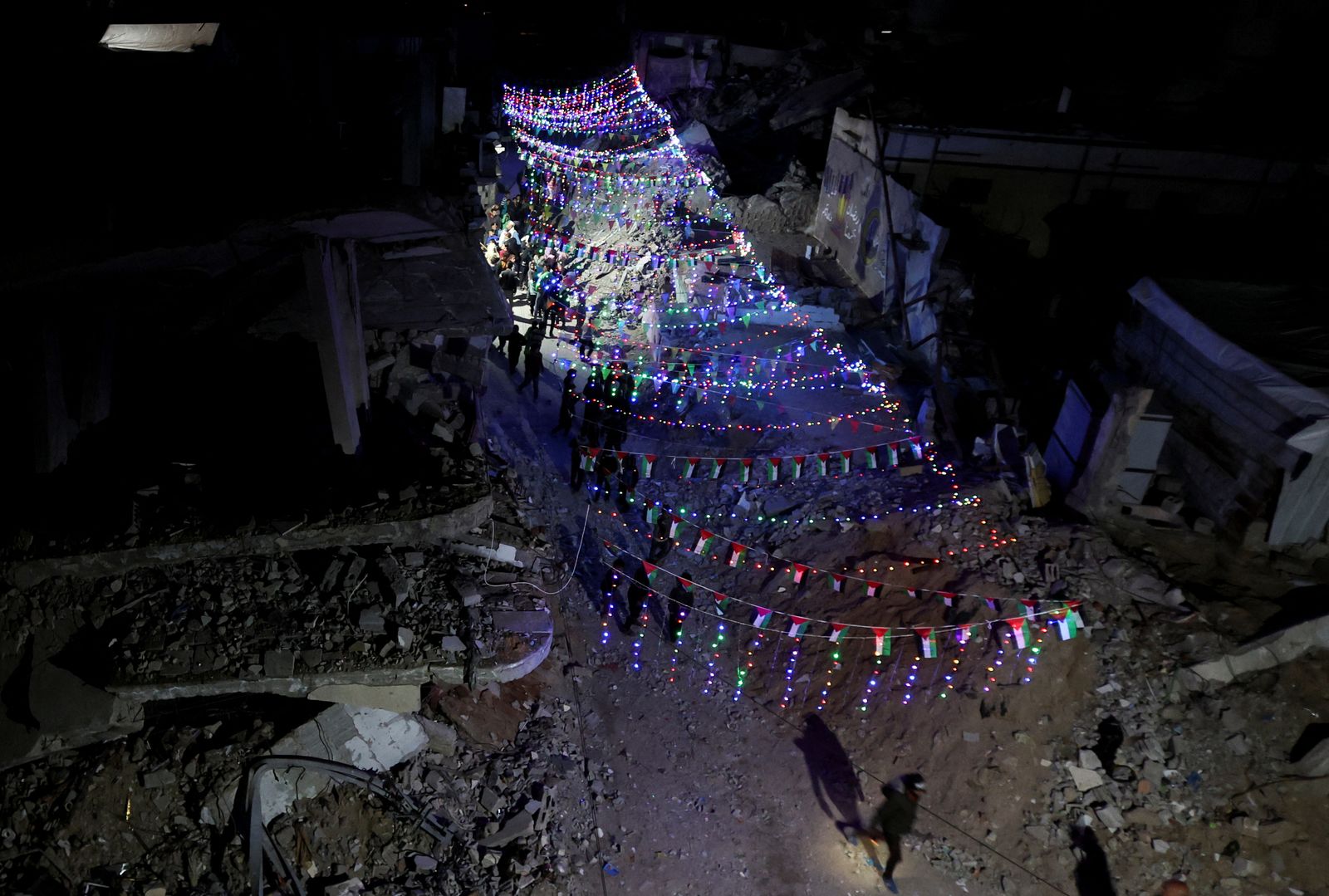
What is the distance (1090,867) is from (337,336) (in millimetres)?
9520

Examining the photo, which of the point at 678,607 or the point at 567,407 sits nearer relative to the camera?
the point at 678,607

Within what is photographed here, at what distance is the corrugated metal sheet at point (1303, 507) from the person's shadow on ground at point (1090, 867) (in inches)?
212

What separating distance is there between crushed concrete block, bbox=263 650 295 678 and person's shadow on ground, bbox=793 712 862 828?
593 centimetres

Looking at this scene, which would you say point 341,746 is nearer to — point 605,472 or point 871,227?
point 605,472

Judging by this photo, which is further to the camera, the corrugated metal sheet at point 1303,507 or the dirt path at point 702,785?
the corrugated metal sheet at point 1303,507

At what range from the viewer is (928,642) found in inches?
387

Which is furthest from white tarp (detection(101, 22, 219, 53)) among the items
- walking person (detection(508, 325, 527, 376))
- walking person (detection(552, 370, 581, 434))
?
walking person (detection(552, 370, 581, 434))

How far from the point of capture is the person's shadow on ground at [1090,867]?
8.08m

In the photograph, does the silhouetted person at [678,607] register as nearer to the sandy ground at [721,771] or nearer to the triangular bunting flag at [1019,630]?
the sandy ground at [721,771]

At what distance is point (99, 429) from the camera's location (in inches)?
331

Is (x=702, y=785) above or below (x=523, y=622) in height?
below

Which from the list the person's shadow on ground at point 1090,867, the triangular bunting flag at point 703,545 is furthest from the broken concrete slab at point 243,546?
the person's shadow on ground at point 1090,867

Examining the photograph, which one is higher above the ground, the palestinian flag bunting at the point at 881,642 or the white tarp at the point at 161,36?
the white tarp at the point at 161,36

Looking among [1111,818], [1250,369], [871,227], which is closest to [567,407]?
[871,227]
